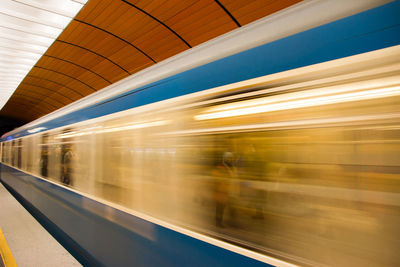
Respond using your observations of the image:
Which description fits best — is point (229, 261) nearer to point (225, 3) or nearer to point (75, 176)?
point (75, 176)

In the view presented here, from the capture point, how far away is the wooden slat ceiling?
5914mm

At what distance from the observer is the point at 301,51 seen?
1.53m

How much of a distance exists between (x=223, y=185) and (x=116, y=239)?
173 centimetres

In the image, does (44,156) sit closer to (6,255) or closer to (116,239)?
(6,255)

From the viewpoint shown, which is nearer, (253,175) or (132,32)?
(253,175)

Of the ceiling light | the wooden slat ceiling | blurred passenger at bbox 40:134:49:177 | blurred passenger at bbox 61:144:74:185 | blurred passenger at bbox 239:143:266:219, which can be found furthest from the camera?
the wooden slat ceiling

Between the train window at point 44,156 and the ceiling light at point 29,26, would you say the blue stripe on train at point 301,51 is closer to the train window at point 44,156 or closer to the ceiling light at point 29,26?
the ceiling light at point 29,26

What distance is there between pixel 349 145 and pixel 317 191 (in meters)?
0.29

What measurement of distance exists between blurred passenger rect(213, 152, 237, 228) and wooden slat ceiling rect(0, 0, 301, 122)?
482 centimetres

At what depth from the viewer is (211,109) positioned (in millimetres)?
1927

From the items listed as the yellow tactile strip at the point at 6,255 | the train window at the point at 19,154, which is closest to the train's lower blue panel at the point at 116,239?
the yellow tactile strip at the point at 6,255

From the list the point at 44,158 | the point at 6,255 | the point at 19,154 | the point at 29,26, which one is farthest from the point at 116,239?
the point at 19,154

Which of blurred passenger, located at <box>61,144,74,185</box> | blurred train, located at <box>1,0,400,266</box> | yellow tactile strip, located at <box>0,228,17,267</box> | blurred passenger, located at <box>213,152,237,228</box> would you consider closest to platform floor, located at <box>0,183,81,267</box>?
yellow tactile strip, located at <box>0,228,17,267</box>

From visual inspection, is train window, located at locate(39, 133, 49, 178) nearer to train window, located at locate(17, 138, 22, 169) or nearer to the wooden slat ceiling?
train window, located at locate(17, 138, 22, 169)
